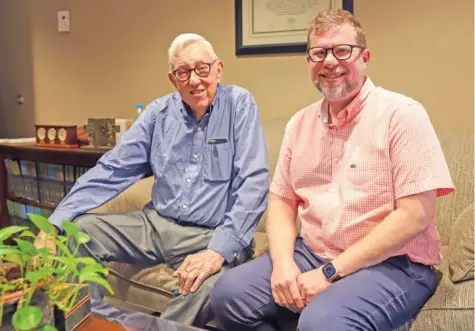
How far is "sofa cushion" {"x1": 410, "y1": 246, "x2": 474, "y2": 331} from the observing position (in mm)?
1370

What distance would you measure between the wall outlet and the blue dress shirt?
156 cm

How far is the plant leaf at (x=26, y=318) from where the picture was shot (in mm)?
966

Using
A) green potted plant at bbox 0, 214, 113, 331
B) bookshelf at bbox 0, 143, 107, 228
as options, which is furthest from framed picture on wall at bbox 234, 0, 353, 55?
green potted plant at bbox 0, 214, 113, 331

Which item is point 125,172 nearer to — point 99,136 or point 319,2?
point 99,136

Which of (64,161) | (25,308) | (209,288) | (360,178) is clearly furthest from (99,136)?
(25,308)

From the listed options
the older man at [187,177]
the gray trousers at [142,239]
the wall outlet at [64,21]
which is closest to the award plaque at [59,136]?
the wall outlet at [64,21]

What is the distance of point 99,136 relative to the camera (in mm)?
2961

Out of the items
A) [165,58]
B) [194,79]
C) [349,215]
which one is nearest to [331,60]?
[349,215]

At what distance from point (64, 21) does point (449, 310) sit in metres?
2.83

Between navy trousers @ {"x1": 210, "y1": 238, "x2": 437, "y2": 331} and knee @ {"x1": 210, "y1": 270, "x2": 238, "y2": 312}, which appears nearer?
navy trousers @ {"x1": 210, "y1": 238, "x2": 437, "y2": 331}

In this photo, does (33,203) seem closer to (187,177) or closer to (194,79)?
(187,177)

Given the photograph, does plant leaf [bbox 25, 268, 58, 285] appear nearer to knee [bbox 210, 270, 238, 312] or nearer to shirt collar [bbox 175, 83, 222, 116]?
knee [bbox 210, 270, 238, 312]

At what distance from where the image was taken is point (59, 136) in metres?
2.99

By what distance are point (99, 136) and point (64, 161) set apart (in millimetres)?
224
